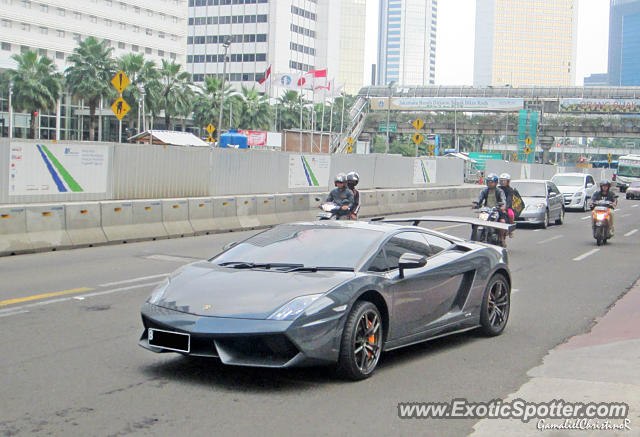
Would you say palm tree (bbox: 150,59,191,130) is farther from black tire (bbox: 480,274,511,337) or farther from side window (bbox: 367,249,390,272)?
side window (bbox: 367,249,390,272)

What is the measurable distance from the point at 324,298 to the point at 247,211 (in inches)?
608

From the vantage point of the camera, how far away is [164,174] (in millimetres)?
20500

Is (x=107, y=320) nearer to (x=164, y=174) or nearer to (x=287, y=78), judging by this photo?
(x=164, y=174)

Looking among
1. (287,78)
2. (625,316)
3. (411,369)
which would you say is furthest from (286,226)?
(287,78)

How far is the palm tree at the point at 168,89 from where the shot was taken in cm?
6794

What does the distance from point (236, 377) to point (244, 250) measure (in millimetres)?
1405

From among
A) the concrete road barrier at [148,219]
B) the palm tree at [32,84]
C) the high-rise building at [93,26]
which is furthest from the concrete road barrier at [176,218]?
the high-rise building at [93,26]

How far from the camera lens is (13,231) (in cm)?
1455

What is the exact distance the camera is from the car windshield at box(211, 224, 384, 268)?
6691 millimetres

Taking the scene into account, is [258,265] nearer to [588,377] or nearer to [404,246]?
[404,246]

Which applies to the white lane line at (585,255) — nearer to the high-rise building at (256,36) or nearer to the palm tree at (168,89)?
the palm tree at (168,89)

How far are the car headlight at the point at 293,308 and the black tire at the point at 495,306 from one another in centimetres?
271

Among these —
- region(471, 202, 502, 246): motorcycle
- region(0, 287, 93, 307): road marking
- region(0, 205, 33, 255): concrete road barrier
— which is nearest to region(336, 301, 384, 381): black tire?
region(0, 287, 93, 307): road marking

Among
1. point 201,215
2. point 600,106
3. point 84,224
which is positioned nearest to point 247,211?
point 201,215
